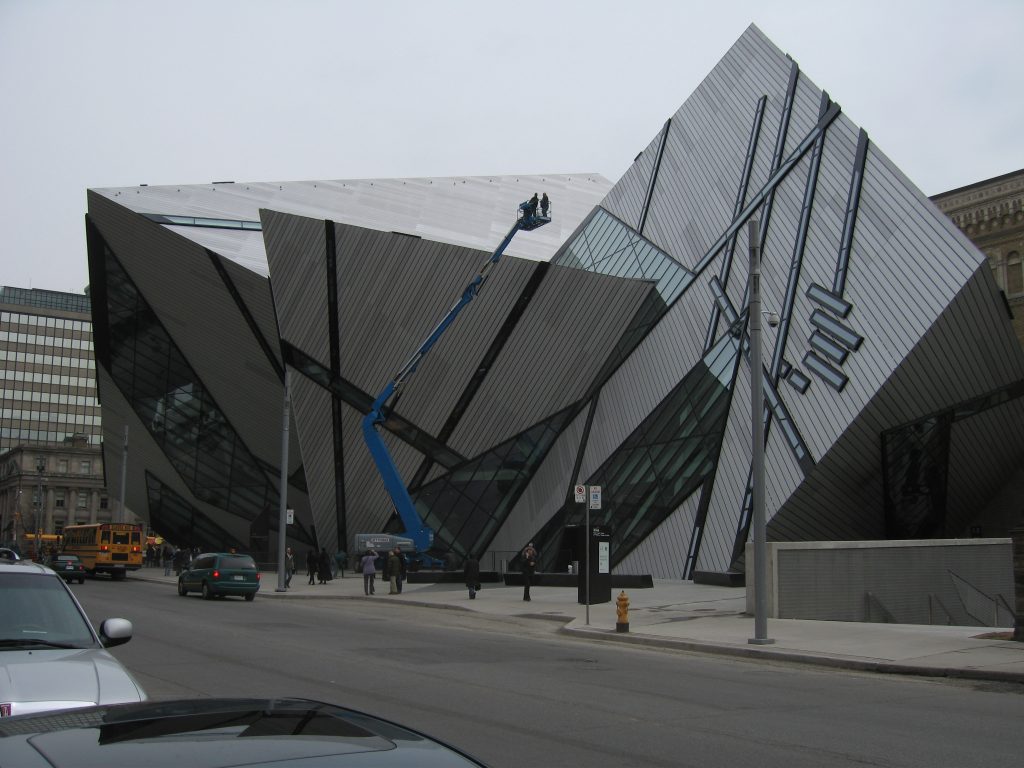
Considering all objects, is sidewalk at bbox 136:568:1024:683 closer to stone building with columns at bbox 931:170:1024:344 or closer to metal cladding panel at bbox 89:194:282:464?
metal cladding panel at bbox 89:194:282:464

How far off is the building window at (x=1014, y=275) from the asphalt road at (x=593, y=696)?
45804 mm

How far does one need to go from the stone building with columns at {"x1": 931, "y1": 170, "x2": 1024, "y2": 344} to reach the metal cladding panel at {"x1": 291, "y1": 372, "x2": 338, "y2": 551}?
1415 inches

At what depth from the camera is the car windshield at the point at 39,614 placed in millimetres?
7305

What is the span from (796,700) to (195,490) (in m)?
53.2

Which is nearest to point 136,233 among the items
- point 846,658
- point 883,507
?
point 883,507

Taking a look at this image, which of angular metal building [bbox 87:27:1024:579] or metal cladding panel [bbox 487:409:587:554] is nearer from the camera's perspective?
angular metal building [bbox 87:27:1024:579]

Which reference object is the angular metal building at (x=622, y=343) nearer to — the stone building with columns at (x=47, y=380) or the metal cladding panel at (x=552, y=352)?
the metal cladding panel at (x=552, y=352)

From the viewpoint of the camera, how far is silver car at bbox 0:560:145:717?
234 inches

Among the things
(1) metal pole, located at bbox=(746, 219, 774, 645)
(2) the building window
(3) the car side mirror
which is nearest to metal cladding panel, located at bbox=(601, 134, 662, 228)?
(2) the building window

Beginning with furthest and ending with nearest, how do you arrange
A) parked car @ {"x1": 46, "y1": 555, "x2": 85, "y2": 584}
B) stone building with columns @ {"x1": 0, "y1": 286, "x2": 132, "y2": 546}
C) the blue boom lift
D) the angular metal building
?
stone building with columns @ {"x1": 0, "y1": 286, "x2": 132, "y2": 546} → parked car @ {"x1": 46, "y1": 555, "x2": 85, "y2": 584} → the blue boom lift → the angular metal building

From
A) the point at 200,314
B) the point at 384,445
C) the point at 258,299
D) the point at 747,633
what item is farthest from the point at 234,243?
the point at 747,633

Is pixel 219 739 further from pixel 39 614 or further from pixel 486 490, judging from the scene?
pixel 486 490

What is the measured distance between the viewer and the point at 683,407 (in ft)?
113

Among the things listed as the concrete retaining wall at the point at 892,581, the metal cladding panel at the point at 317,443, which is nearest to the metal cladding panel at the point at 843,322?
the concrete retaining wall at the point at 892,581
